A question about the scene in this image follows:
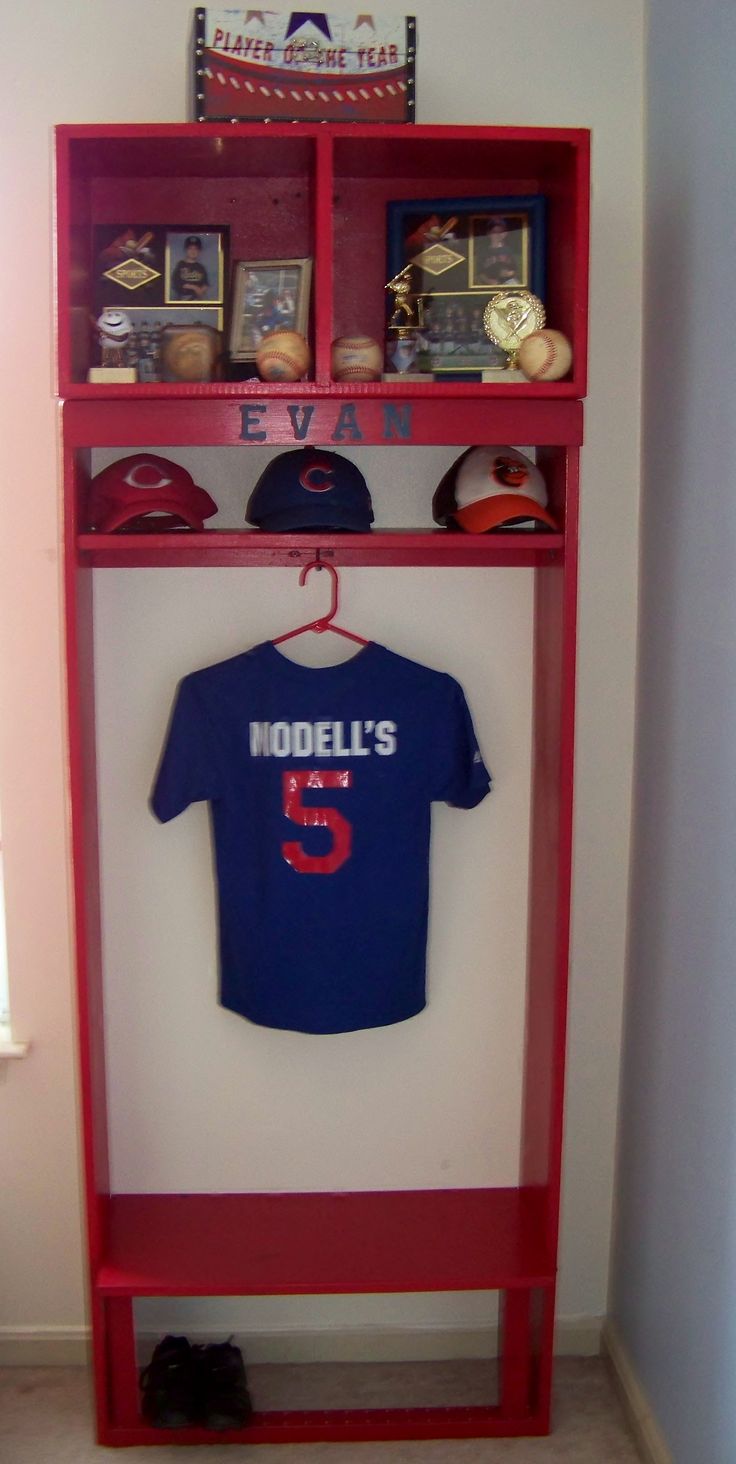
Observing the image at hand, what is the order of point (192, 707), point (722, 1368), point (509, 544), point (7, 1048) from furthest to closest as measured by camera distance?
point (7, 1048) → point (192, 707) → point (509, 544) → point (722, 1368)

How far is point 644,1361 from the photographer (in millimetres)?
2018

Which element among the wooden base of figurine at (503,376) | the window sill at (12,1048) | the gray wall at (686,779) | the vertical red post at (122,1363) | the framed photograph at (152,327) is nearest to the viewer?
the gray wall at (686,779)

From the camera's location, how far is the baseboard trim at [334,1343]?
224 cm

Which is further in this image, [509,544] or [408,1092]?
[408,1092]

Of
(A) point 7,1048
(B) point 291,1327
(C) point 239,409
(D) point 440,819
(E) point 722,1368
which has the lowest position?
(B) point 291,1327

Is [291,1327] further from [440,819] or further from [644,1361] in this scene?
[440,819]

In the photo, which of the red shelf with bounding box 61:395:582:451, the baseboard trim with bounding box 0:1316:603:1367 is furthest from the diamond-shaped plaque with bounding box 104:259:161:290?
the baseboard trim with bounding box 0:1316:603:1367

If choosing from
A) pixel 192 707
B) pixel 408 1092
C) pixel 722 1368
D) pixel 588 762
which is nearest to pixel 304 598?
pixel 192 707

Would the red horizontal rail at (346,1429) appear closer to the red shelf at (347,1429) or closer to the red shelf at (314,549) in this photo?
the red shelf at (347,1429)

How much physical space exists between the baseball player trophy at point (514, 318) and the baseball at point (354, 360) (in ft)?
0.75

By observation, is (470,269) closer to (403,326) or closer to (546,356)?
(403,326)

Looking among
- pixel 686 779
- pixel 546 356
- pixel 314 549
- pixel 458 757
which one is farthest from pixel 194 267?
pixel 686 779

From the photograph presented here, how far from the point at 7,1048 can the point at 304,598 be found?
1066 millimetres

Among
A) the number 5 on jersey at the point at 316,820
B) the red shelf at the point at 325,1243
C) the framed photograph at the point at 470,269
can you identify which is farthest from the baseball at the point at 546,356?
the red shelf at the point at 325,1243
